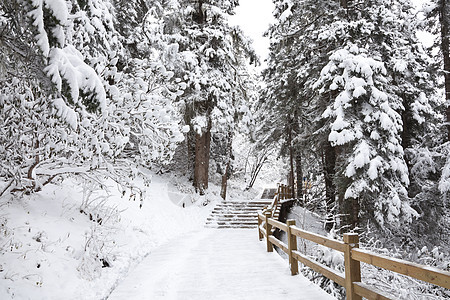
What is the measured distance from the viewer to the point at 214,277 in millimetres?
6082

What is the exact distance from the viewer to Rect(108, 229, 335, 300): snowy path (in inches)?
199

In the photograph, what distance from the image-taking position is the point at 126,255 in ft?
24.7

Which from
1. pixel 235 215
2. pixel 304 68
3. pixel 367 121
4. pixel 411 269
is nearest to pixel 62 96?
pixel 411 269

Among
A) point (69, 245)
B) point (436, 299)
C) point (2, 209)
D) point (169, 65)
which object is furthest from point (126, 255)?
point (169, 65)

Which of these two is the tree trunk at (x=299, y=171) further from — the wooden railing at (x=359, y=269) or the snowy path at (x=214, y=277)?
the wooden railing at (x=359, y=269)

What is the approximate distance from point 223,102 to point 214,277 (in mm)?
12735

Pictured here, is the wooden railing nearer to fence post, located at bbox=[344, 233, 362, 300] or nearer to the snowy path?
fence post, located at bbox=[344, 233, 362, 300]

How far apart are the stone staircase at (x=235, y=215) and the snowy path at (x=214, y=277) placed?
5.83m

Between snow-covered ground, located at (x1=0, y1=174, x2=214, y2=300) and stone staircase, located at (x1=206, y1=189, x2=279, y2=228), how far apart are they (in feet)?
15.4

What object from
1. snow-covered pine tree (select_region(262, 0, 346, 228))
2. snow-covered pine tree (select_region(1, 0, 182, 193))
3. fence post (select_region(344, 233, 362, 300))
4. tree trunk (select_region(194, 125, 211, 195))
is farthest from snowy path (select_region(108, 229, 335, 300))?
tree trunk (select_region(194, 125, 211, 195))

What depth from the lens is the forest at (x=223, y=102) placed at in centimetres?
448

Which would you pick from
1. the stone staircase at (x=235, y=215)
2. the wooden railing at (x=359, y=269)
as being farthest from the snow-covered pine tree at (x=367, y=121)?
the stone staircase at (x=235, y=215)

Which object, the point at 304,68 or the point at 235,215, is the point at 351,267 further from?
the point at 235,215

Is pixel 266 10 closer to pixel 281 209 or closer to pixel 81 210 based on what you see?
pixel 281 209
